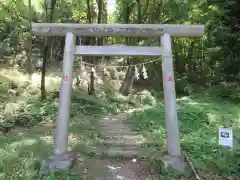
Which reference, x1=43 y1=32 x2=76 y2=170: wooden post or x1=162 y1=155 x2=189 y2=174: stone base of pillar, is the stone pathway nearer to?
x1=162 y1=155 x2=189 y2=174: stone base of pillar

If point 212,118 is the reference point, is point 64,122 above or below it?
above

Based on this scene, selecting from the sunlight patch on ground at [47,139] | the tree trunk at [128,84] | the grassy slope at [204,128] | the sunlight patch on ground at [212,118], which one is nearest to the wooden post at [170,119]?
the grassy slope at [204,128]

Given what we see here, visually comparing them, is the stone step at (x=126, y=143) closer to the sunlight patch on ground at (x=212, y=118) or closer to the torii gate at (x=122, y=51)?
the torii gate at (x=122, y=51)

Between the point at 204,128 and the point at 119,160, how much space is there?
3769 mm

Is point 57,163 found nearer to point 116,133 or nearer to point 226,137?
point 116,133

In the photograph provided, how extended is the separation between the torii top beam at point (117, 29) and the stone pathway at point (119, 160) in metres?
3.18

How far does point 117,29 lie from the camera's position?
7.25 metres

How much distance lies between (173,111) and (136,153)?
169 cm

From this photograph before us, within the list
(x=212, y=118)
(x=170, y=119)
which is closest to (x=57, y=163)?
(x=170, y=119)

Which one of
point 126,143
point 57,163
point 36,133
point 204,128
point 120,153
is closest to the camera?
point 57,163

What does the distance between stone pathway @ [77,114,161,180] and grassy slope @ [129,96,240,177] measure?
0.80 m

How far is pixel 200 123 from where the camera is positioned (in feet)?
33.9

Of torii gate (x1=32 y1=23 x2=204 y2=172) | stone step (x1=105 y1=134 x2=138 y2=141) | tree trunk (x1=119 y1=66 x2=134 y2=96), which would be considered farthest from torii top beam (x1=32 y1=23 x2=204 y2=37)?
tree trunk (x1=119 y1=66 x2=134 y2=96)

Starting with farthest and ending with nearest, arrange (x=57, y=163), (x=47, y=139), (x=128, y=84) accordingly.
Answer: (x=128, y=84) < (x=47, y=139) < (x=57, y=163)
